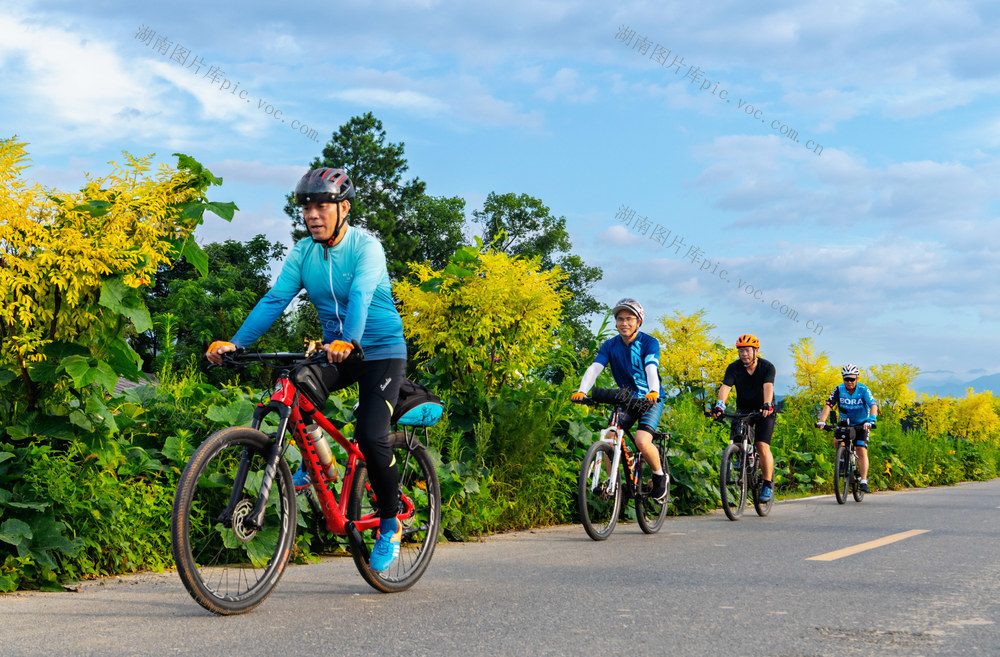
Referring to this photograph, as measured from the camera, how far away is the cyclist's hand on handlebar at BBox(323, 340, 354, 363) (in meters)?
4.45

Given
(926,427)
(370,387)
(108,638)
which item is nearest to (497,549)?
(370,387)

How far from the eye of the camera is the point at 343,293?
502 cm

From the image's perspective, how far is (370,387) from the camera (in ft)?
16.7

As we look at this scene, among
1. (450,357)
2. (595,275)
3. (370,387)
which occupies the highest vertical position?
(595,275)

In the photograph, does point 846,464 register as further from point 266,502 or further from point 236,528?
point 236,528

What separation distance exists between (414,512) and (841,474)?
10116 mm

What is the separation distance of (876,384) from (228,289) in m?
30.8

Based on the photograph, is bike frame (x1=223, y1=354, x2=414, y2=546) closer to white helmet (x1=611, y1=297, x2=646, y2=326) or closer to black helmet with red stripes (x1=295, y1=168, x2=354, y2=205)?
black helmet with red stripes (x1=295, y1=168, x2=354, y2=205)

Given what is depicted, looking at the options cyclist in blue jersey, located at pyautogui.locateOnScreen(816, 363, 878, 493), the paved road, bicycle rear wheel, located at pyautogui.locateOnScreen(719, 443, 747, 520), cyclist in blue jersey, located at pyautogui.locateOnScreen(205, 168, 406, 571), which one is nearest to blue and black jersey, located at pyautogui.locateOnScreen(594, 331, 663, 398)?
the paved road

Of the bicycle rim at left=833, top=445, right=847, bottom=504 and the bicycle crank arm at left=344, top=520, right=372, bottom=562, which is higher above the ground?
the bicycle rim at left=833, top=445, right=847, bottom=504

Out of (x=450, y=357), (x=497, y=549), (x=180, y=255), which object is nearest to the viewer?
(x=180, y=255)

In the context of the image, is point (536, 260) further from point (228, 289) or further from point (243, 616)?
point (228, 289)

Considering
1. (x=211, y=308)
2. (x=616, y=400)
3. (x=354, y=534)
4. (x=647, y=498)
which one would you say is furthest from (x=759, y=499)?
(x=211, y=308)

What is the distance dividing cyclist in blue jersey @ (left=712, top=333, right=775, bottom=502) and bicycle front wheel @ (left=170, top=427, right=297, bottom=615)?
7.69 metres
